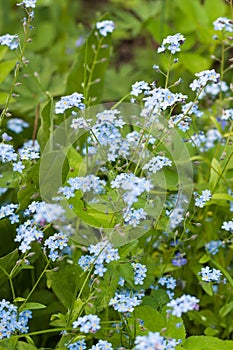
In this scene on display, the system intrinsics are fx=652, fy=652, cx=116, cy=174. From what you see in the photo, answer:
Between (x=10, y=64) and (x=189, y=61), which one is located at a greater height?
(x=189, y=61)

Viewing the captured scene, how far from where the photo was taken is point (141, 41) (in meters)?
4.75

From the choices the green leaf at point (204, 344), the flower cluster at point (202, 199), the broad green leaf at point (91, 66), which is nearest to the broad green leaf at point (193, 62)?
the broad green leaf at point (91, 66)

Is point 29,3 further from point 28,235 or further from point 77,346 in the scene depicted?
point 77,346

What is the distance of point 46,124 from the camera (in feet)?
7.37

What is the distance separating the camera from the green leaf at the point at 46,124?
2.19m

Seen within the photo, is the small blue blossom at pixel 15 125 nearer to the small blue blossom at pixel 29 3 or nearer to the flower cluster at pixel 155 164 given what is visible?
the small blue blossom at pixel 29 3

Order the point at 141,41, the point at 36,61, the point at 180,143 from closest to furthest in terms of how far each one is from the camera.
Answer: the point at 180,143 < the point at 36,61 < the point at 141,41

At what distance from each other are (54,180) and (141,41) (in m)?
2.90

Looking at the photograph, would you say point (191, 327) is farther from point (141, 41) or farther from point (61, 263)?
point (141, 41)

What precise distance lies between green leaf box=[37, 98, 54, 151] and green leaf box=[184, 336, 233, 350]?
33.0 inches

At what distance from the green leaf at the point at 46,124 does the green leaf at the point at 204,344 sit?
2.75ft

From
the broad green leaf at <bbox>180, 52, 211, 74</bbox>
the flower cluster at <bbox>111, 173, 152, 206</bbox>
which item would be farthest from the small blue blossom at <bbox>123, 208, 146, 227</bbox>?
the broad green leaf at <bbox>180, 52, 211, 74</bbox>

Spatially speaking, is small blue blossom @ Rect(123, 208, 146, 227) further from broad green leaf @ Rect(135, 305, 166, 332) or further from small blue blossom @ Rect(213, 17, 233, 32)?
small blue blossom @ Rect(213, 17, 233, 32)

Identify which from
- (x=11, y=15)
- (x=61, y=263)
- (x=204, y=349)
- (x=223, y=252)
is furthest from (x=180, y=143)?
(x=11, y=15)
